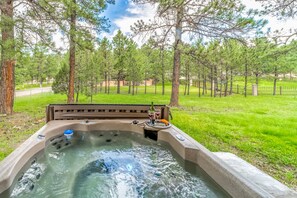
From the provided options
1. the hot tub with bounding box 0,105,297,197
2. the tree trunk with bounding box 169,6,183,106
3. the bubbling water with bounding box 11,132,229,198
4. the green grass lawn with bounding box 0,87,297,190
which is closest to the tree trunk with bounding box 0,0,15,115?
the green grass lawn with bounding box 0,87,297,190

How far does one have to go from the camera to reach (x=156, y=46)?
6.98m

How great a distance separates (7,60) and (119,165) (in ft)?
15.2

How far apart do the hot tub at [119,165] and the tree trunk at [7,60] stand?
2.02 metres

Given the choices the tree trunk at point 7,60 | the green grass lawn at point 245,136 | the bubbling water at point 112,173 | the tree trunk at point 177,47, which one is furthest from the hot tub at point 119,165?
the tree trunk at point 177,47

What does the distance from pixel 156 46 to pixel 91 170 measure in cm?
523

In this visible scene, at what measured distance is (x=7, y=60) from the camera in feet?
17.2

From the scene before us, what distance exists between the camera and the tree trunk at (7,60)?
15.5 feet

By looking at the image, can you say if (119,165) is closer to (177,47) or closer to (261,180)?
(261,180)

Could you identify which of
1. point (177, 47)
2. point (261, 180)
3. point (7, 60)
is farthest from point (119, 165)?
point (177, 47)

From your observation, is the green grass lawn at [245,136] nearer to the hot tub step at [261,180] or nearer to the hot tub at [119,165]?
the hot tub step at [261,180]

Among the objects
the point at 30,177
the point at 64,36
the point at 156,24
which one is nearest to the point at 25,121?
the point at 64,36

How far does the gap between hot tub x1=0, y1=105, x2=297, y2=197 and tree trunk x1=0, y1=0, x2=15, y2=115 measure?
202 cm

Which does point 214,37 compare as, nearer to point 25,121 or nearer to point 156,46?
point 156,46

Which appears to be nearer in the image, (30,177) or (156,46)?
(30,177)
